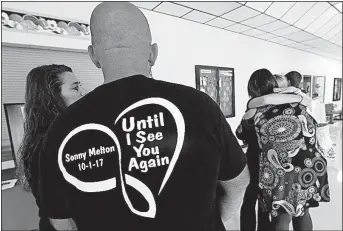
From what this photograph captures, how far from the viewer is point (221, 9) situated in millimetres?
3252

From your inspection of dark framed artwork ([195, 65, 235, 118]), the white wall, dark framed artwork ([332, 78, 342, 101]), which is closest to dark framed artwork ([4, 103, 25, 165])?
the white wall

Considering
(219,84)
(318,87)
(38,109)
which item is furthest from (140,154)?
(318,87)

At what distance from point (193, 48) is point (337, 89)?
832 centimetres

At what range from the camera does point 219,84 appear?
4152 mm

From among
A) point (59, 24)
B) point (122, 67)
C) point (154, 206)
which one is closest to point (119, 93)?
point (122, 67)

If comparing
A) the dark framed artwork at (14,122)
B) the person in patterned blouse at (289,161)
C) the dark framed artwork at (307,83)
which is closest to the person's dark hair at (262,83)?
the person in patterned blouse at (289,161)

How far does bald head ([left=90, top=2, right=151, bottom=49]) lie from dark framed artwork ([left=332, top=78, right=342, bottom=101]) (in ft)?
34.2

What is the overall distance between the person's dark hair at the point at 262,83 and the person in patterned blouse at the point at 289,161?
0.07 ft

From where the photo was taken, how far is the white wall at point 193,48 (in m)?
2.43

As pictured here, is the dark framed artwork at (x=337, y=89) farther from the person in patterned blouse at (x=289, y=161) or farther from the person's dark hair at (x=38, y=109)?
the person's dark hair at (x=38, y=109)

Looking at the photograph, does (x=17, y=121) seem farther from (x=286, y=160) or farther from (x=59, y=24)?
(x=286, y=160)

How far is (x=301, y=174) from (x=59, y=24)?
242 centimetres

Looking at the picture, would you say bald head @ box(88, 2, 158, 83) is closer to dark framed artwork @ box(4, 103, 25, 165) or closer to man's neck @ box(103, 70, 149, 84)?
man's neck @ box(103, 70, 149, 84)

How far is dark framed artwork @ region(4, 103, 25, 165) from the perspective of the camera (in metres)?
1.75
